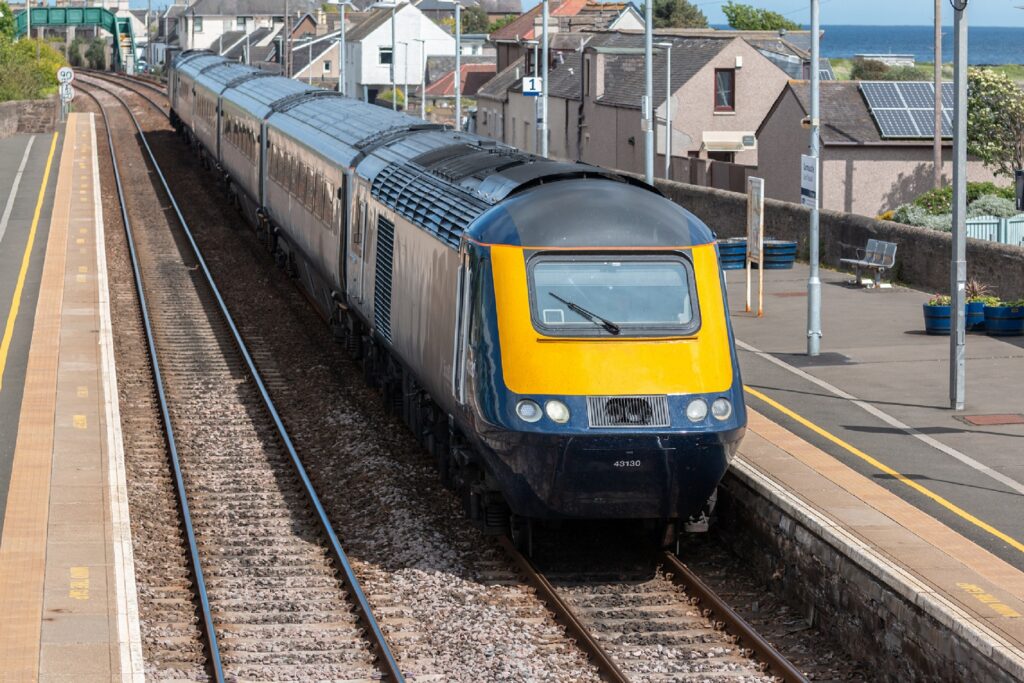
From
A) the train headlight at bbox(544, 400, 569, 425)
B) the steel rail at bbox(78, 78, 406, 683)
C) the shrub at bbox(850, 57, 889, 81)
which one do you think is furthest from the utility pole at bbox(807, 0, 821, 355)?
the shrub at bbox(850, 57, 889, 81)

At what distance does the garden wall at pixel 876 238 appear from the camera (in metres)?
25.2

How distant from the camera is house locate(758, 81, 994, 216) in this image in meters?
42.3

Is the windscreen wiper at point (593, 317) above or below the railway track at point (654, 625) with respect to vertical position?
above

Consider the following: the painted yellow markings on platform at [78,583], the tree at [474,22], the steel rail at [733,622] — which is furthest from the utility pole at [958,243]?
the tree at [474,22]

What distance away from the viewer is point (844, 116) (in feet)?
141

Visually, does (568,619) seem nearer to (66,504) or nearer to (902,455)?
(902,455)

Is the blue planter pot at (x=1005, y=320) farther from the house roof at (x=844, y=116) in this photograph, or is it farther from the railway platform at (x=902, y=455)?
the house roof at (x=844, y=116)

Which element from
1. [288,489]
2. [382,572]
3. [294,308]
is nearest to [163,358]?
[294,308]

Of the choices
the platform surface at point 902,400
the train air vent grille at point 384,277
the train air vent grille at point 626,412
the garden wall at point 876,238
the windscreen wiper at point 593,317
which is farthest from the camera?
the garden wall at point 876,238

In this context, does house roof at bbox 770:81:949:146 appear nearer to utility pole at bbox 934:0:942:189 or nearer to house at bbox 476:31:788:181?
utility pole at bbox 934:0:942:189

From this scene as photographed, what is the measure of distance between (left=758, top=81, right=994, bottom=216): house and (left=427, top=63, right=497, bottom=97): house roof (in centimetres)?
5311

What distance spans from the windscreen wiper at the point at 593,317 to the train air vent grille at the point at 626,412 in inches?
23.0

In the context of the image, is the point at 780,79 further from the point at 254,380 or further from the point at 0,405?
the point at 0,405

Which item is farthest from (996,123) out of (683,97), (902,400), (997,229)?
(902,400)
